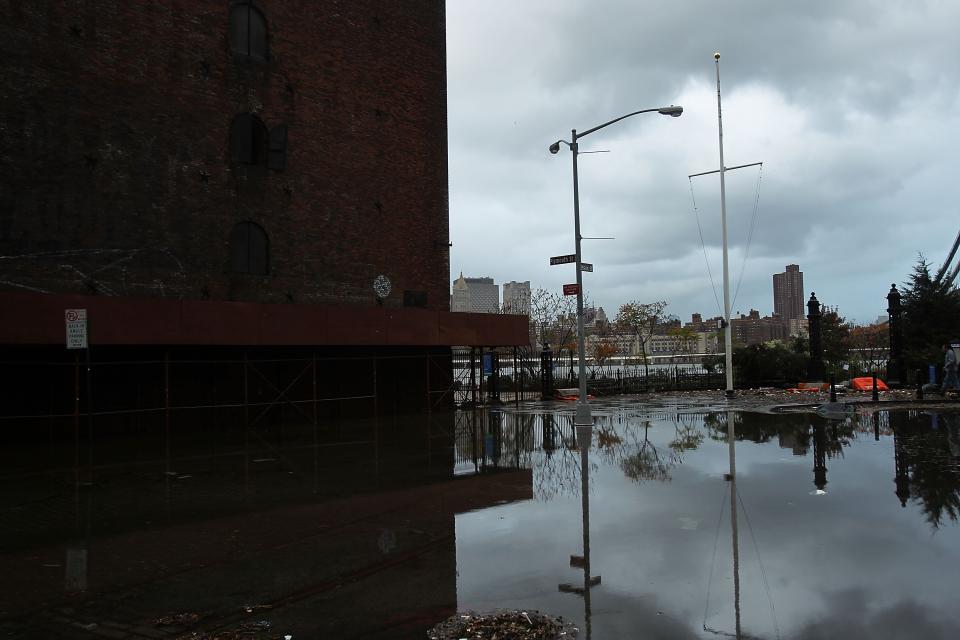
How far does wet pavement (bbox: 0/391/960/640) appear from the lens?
18.7 feet

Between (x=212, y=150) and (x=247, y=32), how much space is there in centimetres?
466

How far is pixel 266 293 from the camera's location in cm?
2497

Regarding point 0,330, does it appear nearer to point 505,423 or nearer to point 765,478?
point 505,423

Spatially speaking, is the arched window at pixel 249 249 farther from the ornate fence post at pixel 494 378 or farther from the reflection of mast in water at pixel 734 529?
the reflection of mast in water at pixel 734 529

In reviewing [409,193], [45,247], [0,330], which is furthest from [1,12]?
[409,193]

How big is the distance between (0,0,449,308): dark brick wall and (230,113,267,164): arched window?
277 mm

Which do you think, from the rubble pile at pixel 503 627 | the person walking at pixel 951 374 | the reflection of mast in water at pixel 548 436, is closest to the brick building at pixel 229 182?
the reflection of mast in water at pixel 548 436

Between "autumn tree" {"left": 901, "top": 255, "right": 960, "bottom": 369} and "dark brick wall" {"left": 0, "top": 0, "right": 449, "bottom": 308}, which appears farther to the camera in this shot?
"autumn tree" {"left": 901, "top": 255, "right": 960, "bottom": 369}

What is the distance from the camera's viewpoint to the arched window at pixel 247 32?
24.8m

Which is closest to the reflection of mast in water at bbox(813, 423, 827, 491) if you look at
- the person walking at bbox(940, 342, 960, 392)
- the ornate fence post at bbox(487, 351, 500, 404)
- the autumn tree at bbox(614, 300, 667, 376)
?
the person walking at bbox(940, 342, 960, 392)

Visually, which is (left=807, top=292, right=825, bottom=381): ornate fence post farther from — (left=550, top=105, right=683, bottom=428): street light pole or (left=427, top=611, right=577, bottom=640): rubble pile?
(left=427, top=611, right=577, bottom=640): rubble pile

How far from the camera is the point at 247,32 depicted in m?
25.2

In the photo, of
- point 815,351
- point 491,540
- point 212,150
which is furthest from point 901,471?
point 815,351

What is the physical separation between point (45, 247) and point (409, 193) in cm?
1363
